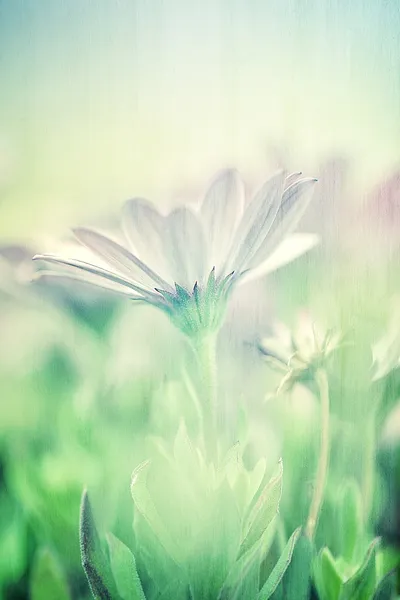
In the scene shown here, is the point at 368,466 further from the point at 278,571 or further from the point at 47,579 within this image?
the point at 47,579

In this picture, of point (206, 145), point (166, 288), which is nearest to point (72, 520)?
point (166, 288)

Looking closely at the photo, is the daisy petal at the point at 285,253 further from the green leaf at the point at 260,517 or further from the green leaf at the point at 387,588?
the green leaf at the point at 387,588

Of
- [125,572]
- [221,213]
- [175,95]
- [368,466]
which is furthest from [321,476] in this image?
[175,95]

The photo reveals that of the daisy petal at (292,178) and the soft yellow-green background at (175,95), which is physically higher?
the soft yellow-green background at (175,95)

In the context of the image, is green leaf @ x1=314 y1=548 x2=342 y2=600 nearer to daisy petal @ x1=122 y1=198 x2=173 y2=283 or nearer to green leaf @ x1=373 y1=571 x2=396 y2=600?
green leaf @ x1=373 y1=571 x2=396 y2=600

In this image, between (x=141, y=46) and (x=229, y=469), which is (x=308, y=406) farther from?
(x=141, y=46)

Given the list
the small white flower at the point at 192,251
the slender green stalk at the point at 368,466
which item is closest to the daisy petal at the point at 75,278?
the small white flower at the point at 192,251

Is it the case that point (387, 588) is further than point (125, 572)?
Yes
